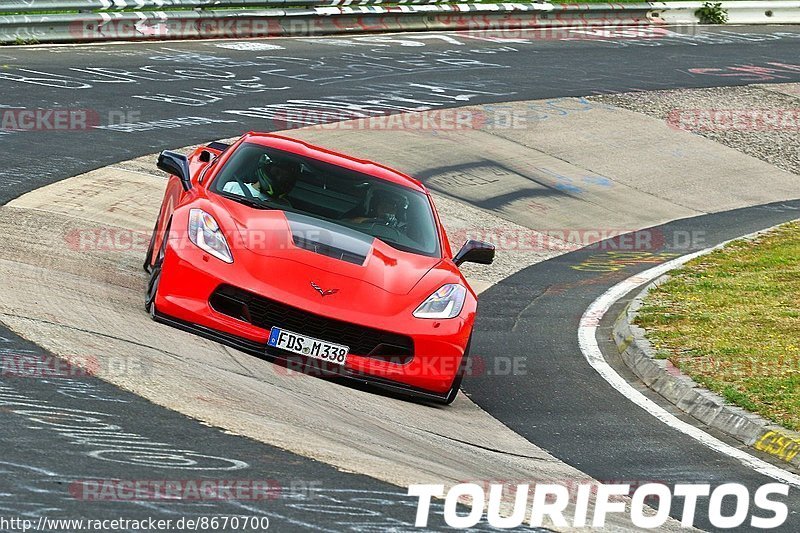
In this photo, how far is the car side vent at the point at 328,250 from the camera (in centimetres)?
842

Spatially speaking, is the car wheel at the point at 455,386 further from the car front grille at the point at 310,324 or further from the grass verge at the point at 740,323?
the grass verge at the point at 740,323

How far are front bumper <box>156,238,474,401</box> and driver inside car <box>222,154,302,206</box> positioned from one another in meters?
0.92

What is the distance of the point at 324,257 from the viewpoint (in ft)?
27.4

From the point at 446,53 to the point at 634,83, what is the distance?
3910 millimetres

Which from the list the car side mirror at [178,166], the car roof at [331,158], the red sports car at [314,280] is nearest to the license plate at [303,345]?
the red sports car at [314,280]

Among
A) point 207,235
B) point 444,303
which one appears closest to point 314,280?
point 207,235

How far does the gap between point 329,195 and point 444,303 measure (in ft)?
4.51

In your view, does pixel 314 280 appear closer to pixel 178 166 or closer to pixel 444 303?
pixel 444 303

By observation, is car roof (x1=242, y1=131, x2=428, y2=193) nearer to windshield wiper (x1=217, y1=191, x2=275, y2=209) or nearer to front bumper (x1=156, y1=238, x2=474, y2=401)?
windshield wiper (x1=217, y1=191, x2=275, y2=209)

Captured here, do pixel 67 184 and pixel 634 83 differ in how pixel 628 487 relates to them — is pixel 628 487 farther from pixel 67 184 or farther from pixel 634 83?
pixel 634 83

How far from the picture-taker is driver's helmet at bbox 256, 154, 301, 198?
30.5ft

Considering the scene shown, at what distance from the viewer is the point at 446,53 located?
26.0m

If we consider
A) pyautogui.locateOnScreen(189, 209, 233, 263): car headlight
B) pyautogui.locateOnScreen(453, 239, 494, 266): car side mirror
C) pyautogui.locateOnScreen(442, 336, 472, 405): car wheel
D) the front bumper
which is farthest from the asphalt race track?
pyautogui.locateOnScreen(189, 209, 233, 263): car headlight

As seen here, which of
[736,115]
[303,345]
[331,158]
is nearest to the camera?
[303,345]
